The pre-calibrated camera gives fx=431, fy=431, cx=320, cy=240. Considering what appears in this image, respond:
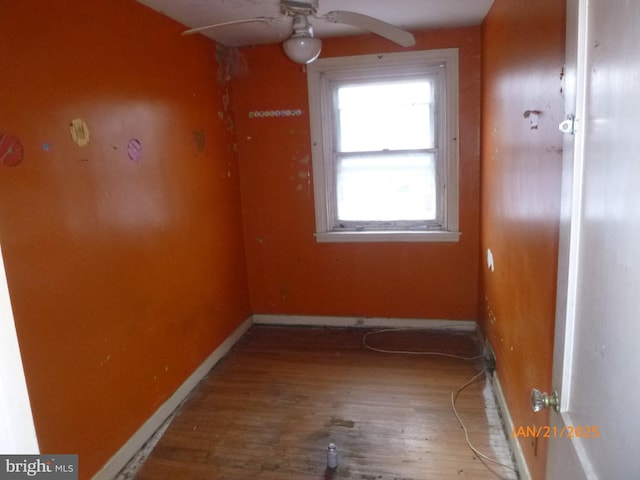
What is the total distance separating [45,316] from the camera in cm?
164

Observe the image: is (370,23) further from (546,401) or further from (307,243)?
(307,243)

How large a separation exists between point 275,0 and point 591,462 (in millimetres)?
2361

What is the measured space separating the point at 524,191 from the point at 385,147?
164cm

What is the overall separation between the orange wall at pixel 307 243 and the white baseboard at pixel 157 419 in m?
0.73

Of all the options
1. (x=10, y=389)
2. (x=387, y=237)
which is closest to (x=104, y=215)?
(x=10, y=389)

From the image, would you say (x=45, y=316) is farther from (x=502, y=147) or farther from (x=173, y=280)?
(x=502, y=147)

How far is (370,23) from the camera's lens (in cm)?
188

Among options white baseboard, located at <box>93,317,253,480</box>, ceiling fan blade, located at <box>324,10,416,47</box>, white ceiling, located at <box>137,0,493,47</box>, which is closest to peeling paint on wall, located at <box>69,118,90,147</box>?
white ceiling, located at <box>137,0,493,47</box>

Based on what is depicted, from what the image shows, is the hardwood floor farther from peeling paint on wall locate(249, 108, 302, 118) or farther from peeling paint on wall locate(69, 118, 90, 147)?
peeling paint on wall locate(249, 108, 302, 118)

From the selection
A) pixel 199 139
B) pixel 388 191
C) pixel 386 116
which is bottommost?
pixel 388 191

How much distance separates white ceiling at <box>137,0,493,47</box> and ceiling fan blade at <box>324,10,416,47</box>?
55 cm

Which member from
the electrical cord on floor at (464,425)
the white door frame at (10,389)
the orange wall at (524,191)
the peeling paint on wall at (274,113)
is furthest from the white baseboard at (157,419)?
the orange wall at (524,191)

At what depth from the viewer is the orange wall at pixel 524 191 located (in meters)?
1.39

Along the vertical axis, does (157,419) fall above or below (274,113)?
below
